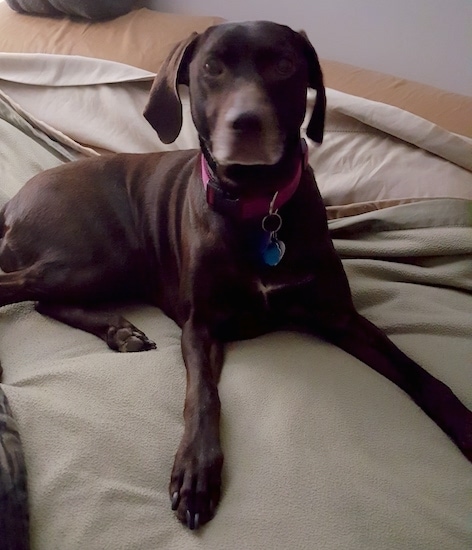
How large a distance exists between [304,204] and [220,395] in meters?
0.42

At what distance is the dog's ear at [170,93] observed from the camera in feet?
4.22

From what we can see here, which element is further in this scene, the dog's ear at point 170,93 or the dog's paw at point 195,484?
the dog's ear at point 170,93

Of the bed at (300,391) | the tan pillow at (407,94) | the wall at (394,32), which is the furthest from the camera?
the wall at (394,32)

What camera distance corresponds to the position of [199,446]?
1.03 m

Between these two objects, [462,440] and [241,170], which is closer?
[462,440]

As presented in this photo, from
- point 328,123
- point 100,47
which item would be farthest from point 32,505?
point 100,47

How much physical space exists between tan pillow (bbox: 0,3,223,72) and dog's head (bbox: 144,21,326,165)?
0.87 metres

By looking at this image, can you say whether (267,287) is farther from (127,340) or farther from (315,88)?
(315,88)

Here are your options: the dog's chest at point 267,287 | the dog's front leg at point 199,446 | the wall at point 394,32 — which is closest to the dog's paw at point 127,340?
the dog's front leg at point 199,446

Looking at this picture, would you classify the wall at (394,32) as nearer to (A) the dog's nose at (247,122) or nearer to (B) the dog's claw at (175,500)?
(A) the dog's nose at (247,122)

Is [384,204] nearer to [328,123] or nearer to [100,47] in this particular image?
[328,123]

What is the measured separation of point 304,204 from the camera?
130 centimetres

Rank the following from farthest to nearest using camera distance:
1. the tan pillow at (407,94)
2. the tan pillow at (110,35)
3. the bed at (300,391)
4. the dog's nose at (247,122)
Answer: the tan pillow at (110,35) → the tan pillow at (407,94) → the dog's nose at (247,122) → the bed at (300,391)

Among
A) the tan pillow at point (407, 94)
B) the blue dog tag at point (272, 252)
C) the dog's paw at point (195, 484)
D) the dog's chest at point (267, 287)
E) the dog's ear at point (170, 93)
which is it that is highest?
the dog's ear at point (170, 93)
